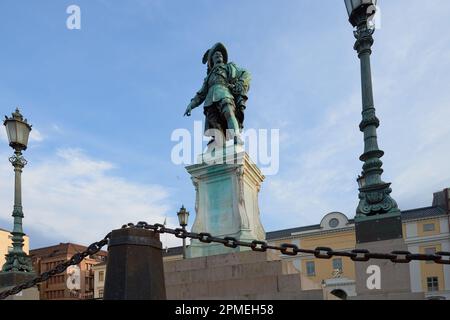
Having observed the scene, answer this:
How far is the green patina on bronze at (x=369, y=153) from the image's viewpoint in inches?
263

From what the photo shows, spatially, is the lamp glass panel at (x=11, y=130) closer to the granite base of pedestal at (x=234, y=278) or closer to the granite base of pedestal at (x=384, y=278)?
the granite base of pedestal at (x=234, y=278)

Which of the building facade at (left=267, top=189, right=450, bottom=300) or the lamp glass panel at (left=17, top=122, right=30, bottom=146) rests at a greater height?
the lamp glass panel at (left=17, top=122, right=30, bottom=146)

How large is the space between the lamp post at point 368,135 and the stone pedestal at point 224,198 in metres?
3.03

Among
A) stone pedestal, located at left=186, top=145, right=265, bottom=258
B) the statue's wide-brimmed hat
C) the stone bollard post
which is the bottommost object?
the stone bollard post

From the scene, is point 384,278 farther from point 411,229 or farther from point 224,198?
point 411,229

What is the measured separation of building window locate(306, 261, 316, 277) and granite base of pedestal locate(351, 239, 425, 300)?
42.9 metres

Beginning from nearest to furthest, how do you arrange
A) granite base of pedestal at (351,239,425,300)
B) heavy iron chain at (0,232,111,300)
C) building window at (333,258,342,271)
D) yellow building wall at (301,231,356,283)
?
heavy iron chain at (0,232,111,300) < granite base of pedestal at (351,239,425,300) < yellow building wall at (301,231,356,283) < building window at (333,258,342,271)

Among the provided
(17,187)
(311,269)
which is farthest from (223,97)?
(311,269)

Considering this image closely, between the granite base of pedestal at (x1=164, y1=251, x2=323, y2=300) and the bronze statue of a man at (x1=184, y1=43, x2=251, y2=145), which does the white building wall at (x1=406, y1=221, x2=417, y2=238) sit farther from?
the granite base of pedestal at (x1=164, y1=251, x2=323, y2=300)

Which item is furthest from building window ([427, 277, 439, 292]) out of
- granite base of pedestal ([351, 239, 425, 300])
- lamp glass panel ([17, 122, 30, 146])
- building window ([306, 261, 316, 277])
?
lamp glass panel ([17, 122, 30, 146])

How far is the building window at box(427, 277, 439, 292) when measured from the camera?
40.2 meters

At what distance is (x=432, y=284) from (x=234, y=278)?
40913mm

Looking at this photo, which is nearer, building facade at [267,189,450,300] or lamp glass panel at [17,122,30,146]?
lamp glass panel at [17,122,30,146]
